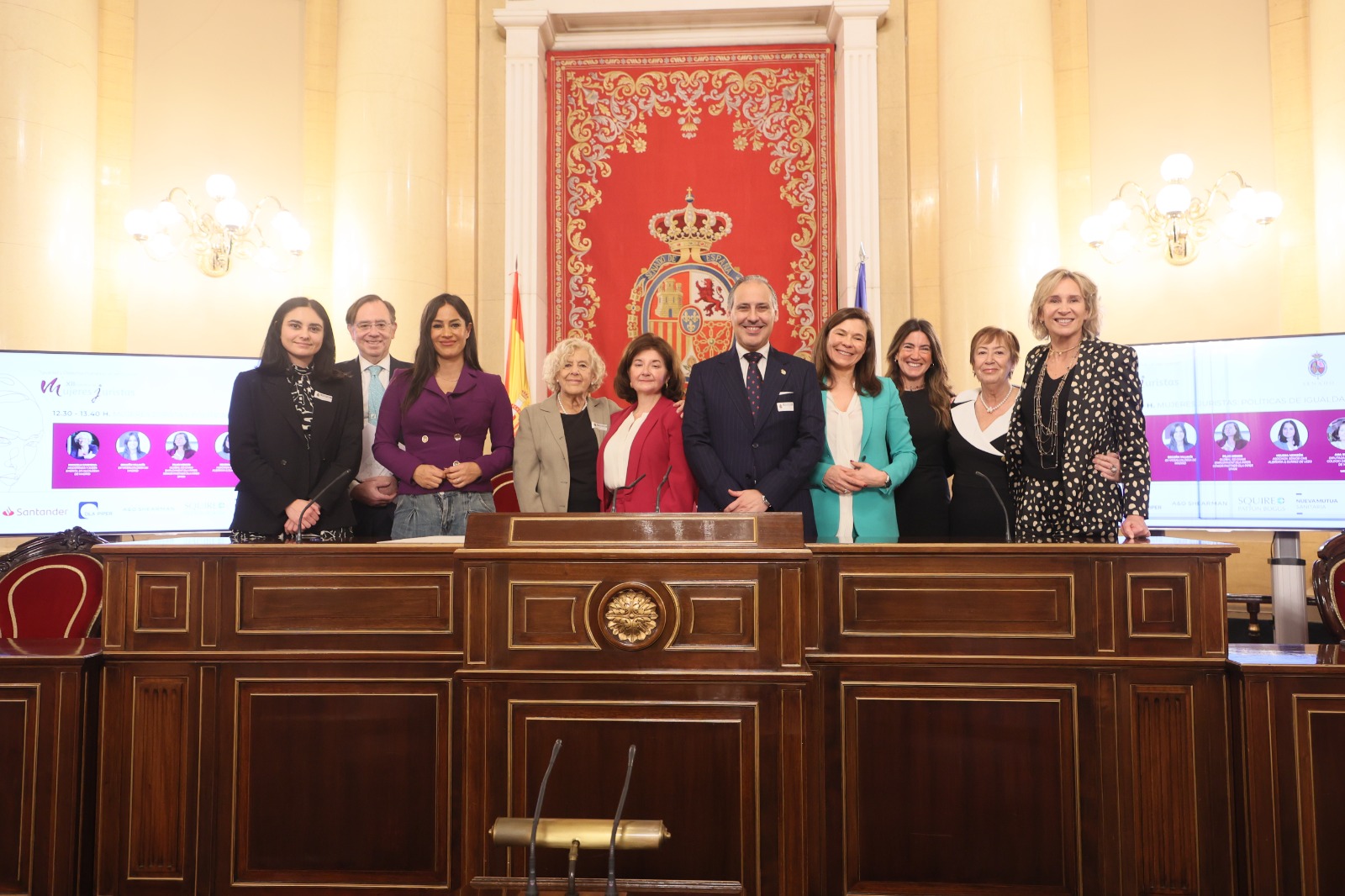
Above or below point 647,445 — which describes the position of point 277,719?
below

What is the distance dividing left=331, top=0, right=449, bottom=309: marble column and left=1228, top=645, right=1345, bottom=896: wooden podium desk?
479 cm

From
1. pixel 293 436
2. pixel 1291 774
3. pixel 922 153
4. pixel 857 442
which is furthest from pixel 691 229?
pixel 1291 774

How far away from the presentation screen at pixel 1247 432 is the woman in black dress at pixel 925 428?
7.10 ft

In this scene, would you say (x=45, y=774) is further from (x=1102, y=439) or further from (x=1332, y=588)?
(x=1332, y=588)

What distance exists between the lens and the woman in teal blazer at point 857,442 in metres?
3.12

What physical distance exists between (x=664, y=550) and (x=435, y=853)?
0.97 meters

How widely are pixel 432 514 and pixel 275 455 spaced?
1.70 feet

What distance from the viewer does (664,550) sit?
90.5 inches

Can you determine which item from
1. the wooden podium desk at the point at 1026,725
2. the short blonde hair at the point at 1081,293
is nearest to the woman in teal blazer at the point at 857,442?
the short blonde hair at the point at 1081,293

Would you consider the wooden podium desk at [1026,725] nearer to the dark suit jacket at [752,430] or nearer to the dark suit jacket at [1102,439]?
the dark suit jacket at [1102,439]

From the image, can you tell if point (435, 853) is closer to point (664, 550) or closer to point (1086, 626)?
point (664, 550)

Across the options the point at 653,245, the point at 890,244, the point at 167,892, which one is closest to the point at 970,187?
the point at 890,244

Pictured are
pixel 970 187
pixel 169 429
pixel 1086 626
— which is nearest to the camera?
pixel 1086 626

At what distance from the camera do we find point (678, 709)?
2.27 metres
